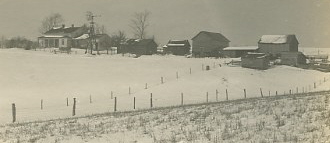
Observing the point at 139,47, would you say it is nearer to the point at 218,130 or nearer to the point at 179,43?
the point at 179,43

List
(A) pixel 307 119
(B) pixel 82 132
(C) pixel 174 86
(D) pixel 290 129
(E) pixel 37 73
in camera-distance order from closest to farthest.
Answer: (D) pixel 290 129 → (A) pixel 307 119 → (B) pixel 82 132 → (C) pixel 174 86 → (E) pixel 37 73

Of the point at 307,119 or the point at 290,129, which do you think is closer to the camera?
the point at 290,129

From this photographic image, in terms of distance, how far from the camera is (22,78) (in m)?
64.4

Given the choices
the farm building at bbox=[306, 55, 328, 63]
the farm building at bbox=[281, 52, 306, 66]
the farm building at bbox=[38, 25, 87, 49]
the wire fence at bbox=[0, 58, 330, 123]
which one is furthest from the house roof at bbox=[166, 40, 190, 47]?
the wire fence at bbox=[0, 58, 330, 123]

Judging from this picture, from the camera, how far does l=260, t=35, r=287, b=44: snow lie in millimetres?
102512

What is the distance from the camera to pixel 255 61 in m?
78.8

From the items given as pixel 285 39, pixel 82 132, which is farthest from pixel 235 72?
pixel 82 132

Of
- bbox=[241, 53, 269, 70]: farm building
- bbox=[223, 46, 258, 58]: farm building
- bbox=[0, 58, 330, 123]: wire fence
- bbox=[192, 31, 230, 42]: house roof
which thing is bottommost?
bbox=[0, 58, 330, 123]: wire fence

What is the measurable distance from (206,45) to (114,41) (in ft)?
89.7

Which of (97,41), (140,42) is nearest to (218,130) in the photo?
(140,42)

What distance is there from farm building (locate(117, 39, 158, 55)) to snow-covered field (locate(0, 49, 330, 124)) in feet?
67.6

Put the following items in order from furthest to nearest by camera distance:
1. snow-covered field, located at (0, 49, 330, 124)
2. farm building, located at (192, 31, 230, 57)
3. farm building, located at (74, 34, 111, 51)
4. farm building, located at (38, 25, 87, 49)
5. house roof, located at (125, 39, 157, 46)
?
farm building, located at (38, 25, 87, 49) < farm building, located at (74, 34, 111, 51) < farm building, located at (192, 31, 230, 57) < house roof, located at (125, 39, 157, 46) < snow-covered field, located at (0, 49, 330, 124)

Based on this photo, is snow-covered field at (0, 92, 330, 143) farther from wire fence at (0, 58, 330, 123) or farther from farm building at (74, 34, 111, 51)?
farm building at (74, 34, 111, 51)

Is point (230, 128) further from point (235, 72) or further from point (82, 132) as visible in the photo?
point (235, 72)
